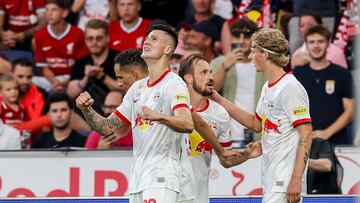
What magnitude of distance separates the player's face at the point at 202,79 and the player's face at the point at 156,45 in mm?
1237

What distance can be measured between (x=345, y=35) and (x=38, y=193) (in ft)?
14.5

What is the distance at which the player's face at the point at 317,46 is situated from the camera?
1433cm

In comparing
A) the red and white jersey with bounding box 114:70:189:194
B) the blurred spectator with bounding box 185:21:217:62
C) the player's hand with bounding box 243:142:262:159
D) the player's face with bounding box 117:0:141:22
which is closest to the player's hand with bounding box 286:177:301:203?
the red and white jersey with bounding box 114:70:189:194

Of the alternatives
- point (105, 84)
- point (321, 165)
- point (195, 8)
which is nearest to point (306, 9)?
point (195, 8)

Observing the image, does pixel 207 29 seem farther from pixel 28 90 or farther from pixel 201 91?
pixel 201 91

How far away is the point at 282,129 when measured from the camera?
9781 mm

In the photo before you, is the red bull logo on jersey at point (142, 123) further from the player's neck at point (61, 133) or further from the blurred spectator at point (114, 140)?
the player's neck at point (61, 133)

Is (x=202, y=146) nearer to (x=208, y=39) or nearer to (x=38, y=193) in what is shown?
(x=38, y=193)

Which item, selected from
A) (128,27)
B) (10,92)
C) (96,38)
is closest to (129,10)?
(128,27)

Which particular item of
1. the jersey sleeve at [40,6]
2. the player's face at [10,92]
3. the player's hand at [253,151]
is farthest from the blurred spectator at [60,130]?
the player's hand at [253,151]

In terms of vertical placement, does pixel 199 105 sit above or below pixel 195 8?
below

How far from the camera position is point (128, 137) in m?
14.2

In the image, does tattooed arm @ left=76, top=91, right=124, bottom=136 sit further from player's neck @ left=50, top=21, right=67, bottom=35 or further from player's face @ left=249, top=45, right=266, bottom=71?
player's neck @ left=50, top=21, right=67, bottom=35

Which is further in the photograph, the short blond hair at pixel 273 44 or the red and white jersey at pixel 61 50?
the red and white jersey at pixel 61 50
